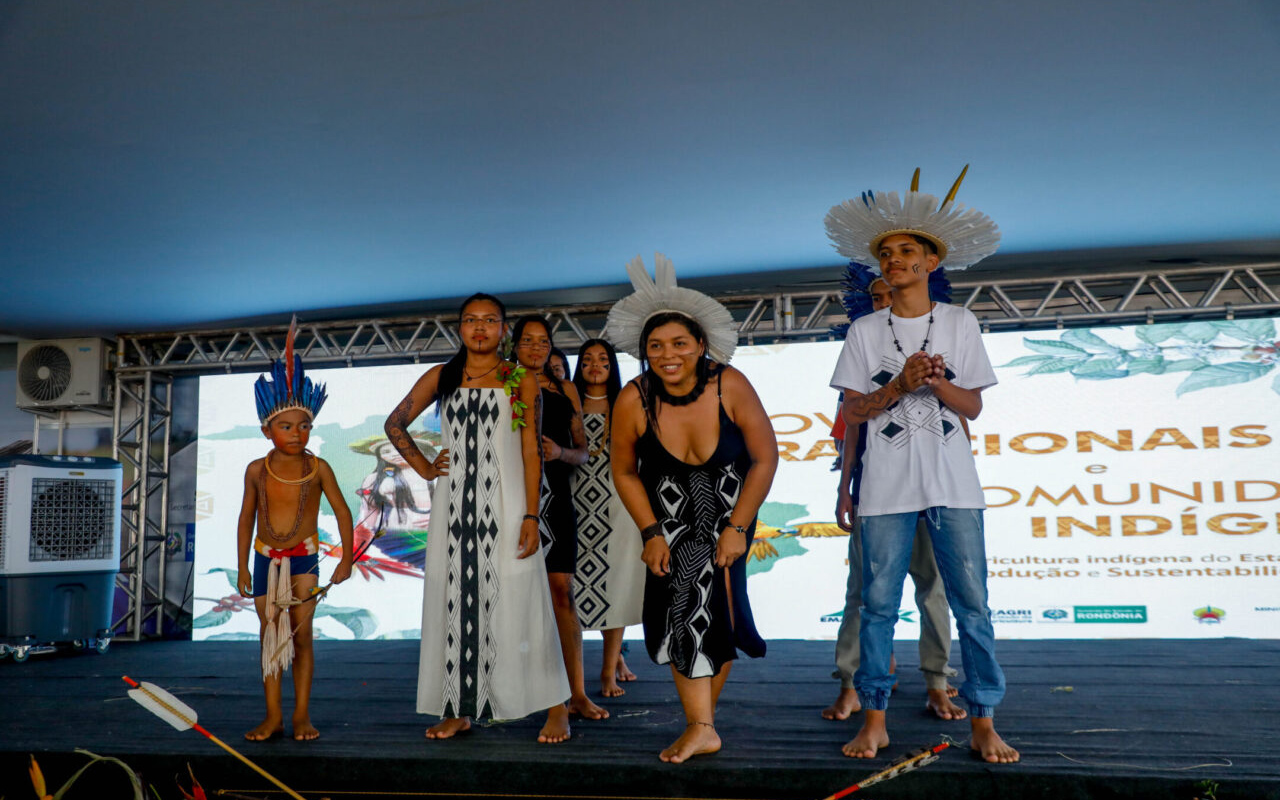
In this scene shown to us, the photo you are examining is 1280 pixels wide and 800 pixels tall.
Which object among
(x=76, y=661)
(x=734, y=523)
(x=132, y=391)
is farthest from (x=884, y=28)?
(x=132, y=391)

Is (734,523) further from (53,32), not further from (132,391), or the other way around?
(132,391)

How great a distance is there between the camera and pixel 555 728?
300 centimetres

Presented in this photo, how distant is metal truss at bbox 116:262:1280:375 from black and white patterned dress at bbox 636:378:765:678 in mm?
3949

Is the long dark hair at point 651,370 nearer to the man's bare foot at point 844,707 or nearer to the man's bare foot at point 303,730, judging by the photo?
the man's bare foot at point 844,707

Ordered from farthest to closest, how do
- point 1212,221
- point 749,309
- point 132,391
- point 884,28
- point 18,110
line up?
point 132,391 → point 749,309 → point 1212,221 → point 18,110 → point 884,28

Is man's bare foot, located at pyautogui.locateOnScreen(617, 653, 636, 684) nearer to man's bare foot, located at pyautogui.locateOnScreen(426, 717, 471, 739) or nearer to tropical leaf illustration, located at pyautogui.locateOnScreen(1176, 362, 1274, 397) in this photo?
man's bare foot, located at pyautogui.locateOnScreen(426, 717, 471, 739)

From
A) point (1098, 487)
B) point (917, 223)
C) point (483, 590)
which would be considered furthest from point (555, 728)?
point (1098, 487)

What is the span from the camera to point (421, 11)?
3.40 m

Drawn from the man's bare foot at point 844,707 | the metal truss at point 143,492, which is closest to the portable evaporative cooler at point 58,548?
the metal truss at point 143,492

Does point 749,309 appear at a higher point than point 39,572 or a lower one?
higher

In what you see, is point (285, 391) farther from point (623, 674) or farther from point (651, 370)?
point (623, 674)

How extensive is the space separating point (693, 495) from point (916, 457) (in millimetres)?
689

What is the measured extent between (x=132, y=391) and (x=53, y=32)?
5448 mm

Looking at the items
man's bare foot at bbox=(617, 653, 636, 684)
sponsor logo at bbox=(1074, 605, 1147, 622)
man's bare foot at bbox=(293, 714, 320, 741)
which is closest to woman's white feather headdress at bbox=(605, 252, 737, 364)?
man's bare foot at bbox=(293, 714, 320, 741)
